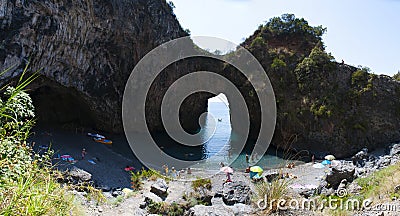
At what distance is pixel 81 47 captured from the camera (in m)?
16.6

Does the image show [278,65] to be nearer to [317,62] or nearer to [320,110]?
[317,62]

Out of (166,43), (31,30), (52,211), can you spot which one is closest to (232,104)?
(166,43)

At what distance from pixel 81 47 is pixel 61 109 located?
7.91 m

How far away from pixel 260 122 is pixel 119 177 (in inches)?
615

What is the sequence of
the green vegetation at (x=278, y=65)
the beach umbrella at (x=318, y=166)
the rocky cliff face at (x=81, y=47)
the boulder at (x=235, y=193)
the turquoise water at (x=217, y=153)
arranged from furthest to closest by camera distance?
the green vegetation at (x=278, y=65) < the turquoise water at (x=217, y=153) < the beach umbrella at (x=318, y=166) < the rocky cliff face at (x=81, y=47) < the boulder at (x=235, y=193)

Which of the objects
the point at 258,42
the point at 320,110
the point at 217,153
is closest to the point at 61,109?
the point at 217,153

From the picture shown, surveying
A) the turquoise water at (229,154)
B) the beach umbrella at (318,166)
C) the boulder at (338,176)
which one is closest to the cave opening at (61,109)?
the turquoise water at (229,154)

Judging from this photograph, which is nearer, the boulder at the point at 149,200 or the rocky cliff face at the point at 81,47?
the boulder at the point at 149,200

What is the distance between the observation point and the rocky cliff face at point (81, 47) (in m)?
12.8

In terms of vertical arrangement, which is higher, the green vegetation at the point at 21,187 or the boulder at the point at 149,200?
the green vegetation at the point at 21,187

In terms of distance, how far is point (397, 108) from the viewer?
19344mm

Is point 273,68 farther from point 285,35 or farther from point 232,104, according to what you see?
point 232,104

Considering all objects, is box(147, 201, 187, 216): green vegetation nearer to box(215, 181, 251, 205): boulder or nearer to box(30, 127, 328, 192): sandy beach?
box(215, 181, 251, 205): boulder

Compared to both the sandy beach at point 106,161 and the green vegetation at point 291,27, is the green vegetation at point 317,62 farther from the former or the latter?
the sandy beach at point 106,161
